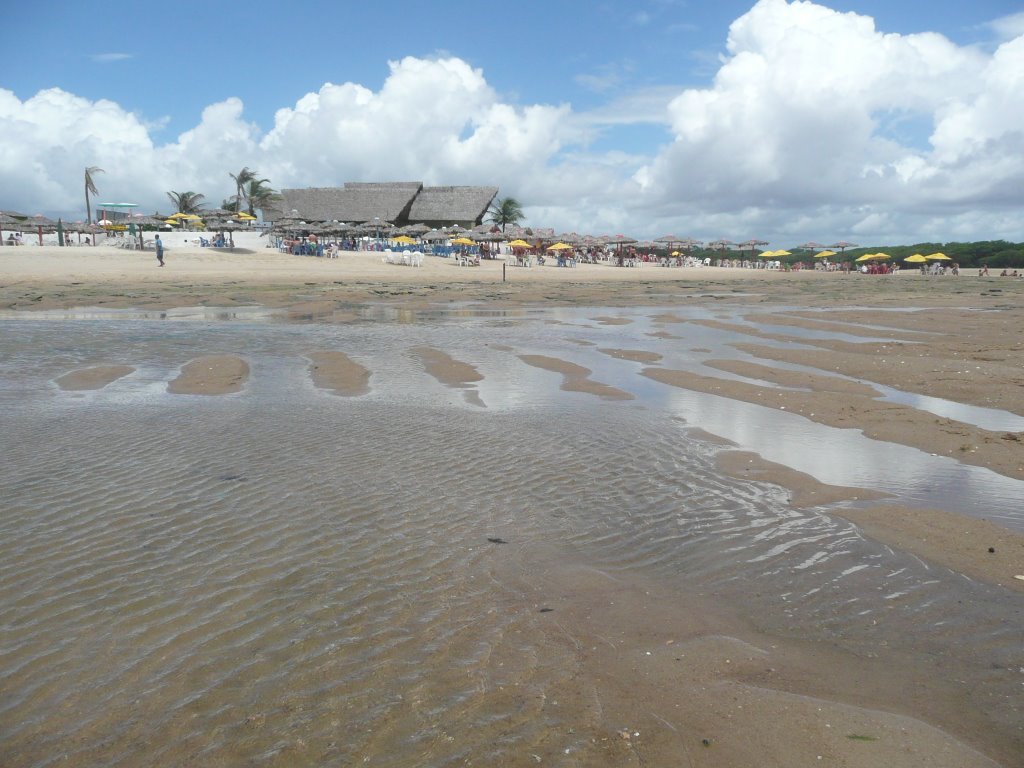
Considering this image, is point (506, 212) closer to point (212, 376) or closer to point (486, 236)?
point (486, 236)

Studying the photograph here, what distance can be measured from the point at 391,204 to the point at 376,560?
222 ft

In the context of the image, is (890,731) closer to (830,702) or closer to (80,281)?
(830,702)

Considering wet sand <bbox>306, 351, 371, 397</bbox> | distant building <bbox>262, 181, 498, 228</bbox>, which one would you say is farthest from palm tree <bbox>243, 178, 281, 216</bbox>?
wet sand <bbox>306, 351, 371, 397</bbox>

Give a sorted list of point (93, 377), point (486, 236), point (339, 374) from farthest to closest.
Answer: point (486, 236), point (339, 374), point (93, 377)

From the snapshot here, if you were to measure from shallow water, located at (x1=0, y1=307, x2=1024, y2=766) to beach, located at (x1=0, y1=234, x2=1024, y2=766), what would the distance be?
0.8 inches

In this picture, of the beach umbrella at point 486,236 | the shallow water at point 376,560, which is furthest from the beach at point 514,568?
the beach umbrella at point 486,236

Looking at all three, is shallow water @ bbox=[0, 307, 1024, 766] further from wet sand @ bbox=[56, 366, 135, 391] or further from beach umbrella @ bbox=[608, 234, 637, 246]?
beach umbrella @ bbox=[608, 234, 637, 246]

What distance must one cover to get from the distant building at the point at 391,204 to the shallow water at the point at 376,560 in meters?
61.7

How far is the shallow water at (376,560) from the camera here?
303 centimetres

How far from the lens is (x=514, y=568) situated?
4566 millimetres

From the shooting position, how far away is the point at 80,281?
108 feet

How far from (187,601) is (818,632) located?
11.3 ft

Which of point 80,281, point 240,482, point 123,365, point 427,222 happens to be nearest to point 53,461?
point 240,482

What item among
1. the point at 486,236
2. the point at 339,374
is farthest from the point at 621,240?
the point at 339,374
